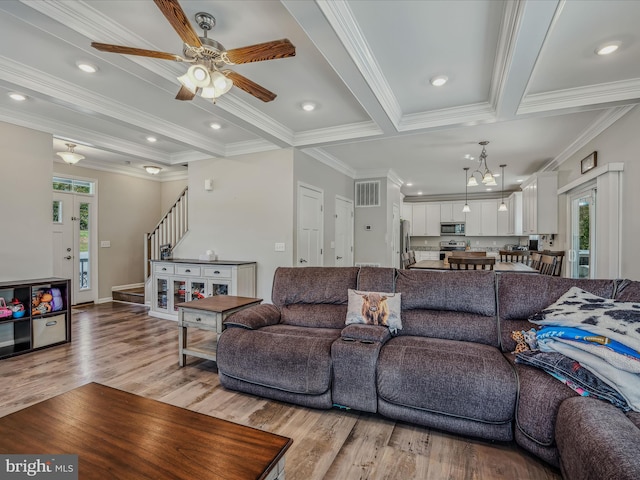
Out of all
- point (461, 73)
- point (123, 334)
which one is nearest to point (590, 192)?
point (461, 73)

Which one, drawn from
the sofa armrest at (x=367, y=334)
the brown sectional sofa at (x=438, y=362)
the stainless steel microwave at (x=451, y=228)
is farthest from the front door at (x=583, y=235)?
the stainless steel microwave at (x=451, y=228)

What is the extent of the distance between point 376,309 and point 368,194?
14.6 ft

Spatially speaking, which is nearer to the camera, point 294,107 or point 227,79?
point 227,79

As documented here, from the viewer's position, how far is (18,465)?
3.60 feet

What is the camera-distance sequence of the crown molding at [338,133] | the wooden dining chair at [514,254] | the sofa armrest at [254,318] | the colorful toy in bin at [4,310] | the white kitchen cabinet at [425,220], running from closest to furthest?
1. the sofa armrest at [254,318]
2. the colorful toy in bin at [4,310]
3. the crown molding at [338,133]
4. the wooden dining chair at [514,254]
5. the white kitchen cabinet at [425,220]

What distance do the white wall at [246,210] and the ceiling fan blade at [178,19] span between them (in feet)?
8.75

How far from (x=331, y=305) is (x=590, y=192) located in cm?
392

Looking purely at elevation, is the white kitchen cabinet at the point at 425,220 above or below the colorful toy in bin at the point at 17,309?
above

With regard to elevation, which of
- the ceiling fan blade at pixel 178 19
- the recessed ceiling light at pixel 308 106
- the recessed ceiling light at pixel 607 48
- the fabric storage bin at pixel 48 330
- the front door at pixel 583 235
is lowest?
the fabric storage bin at pixel 48 330

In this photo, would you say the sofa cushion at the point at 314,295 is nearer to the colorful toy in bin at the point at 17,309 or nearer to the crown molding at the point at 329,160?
the crown molding at the point at 329,160

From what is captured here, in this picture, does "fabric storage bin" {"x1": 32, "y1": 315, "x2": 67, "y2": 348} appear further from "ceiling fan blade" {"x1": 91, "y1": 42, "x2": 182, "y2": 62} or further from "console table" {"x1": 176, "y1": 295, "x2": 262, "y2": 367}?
"ceiling fan blade" {"x1": 91, "y1": 42, "x2": 182, "y2": 62}

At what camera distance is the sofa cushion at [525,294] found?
89.0 inches

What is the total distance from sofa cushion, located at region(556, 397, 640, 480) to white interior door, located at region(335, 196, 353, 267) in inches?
183

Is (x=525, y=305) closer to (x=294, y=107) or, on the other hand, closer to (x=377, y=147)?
(x=294, y=107)
